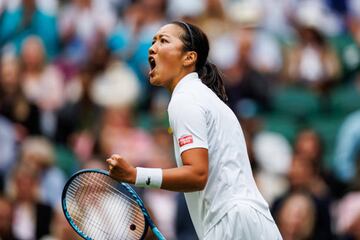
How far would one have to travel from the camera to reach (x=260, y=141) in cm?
1123

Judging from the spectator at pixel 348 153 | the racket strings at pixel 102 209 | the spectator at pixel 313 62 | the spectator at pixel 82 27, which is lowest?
the spectator at pixel 348 153

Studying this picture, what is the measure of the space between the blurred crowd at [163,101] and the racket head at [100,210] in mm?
2635

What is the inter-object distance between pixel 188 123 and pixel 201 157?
192 millimetres

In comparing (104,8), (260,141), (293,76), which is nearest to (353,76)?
(293,76)

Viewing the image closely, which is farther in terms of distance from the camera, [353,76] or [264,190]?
[353,76]

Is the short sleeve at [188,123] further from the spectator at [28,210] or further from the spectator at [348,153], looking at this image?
the spectator at [348,153]

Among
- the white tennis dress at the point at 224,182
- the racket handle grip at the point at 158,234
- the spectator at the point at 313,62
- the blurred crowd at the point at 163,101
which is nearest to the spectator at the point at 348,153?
the blurred crowd at the point at 163,101

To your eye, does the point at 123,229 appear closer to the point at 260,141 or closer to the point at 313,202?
the point at 313,202

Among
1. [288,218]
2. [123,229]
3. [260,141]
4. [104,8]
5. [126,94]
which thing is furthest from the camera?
[104,8]

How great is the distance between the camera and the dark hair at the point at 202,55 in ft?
20.1

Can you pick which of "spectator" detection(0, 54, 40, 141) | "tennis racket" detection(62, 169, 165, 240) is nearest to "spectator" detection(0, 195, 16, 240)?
"spectator" detection(0, 54, 40, 141)

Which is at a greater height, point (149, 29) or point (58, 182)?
point (149, 29)

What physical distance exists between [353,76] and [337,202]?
2716mm

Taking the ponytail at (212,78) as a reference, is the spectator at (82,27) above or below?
below
